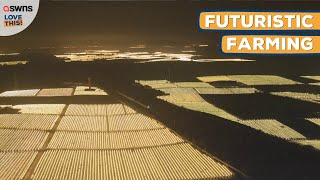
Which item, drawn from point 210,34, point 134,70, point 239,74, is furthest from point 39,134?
point 210,34

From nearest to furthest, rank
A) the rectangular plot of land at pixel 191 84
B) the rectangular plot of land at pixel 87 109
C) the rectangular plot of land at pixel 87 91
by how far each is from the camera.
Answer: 1. the rectangular plot of land at pixel 87 109
2. the rectangular plot of land at pixel 87 91
3. the rectangular plot of land at pixel 191 84

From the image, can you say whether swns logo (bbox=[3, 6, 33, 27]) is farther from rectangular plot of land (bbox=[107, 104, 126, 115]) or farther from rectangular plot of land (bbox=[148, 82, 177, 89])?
rectangular plot of land (bbox=[148, 82, 177, 89])

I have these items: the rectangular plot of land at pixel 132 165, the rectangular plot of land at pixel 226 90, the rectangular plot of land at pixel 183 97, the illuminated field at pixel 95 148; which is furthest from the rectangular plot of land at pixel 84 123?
Answer: the rectangular plot of land at pixel 226 90

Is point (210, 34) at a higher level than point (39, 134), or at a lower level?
higher

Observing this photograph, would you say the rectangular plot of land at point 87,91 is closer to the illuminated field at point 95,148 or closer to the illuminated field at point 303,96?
the illuminated field at point 95,148

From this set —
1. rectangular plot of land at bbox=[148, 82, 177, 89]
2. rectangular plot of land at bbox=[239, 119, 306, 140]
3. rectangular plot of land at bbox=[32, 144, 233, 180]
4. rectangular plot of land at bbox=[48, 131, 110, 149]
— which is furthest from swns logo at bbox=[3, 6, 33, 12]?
rectangular plot of land at bbox=[239, 119, 306, 140]

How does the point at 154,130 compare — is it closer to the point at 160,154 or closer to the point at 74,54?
the point at 160,154
